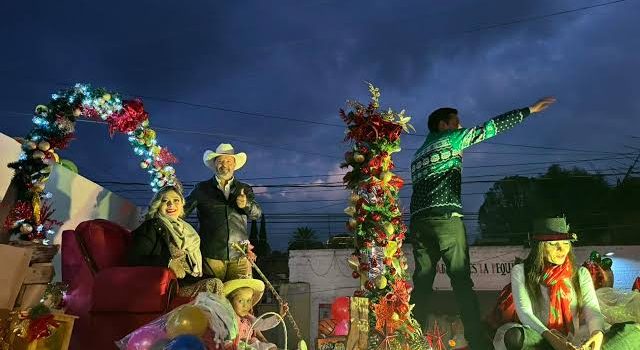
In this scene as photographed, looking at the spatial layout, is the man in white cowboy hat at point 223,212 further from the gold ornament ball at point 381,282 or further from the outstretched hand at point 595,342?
the outstretched hand at point 595,342

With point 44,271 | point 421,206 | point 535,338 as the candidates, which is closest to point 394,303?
point 535,338

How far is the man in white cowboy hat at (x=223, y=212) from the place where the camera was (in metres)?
5.47

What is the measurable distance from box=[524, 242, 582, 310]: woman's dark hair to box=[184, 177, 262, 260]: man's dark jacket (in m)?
3.03

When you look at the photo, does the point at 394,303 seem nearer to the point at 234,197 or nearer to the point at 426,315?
the point at 426,315

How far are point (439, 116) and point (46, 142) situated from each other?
13.3ft

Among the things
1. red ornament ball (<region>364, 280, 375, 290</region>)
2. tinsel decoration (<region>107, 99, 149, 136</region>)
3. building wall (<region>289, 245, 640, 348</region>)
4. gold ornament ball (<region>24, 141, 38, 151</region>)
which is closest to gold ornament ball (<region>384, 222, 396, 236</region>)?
red ornament ball (<region>364, 280, 375, 290</region>)

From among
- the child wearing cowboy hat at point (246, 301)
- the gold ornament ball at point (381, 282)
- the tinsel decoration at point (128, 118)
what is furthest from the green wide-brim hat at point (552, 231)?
the tinsel decoration at point (128, 118)

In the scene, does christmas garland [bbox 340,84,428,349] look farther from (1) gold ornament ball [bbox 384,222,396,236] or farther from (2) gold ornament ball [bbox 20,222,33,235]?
(2) gold ornament ball [bbox 20,222,33,235]

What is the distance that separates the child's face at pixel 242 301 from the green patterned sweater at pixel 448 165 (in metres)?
1.85

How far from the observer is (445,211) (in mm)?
4852

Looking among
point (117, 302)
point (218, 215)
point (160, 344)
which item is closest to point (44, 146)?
point (218, 215)

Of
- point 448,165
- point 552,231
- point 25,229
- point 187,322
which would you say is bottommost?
point 187,322

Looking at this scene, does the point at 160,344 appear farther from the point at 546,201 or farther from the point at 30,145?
the point at 546,201

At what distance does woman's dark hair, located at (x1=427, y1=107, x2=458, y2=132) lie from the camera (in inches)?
208
